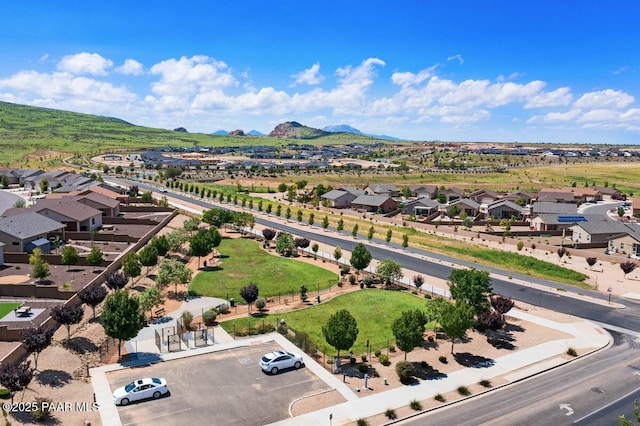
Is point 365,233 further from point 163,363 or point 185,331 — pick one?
point 163,363

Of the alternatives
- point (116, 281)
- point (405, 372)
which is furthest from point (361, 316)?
point (116, 281)

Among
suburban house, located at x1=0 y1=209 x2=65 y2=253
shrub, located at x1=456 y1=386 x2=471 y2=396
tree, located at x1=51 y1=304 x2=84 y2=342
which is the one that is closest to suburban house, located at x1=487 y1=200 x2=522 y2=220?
shrub, located at x1=456 y1=386 x2=471 y2=396

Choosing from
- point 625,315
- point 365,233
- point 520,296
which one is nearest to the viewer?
point 625,315

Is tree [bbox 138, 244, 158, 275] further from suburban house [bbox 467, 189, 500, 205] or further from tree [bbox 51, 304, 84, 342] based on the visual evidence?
suburban house [bbox 467, 189, 500, 205]

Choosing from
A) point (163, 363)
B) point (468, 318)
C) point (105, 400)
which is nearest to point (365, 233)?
point (468, 318)

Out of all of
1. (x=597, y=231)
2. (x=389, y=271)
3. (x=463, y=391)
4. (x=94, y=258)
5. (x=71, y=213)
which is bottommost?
(x=463, y=391)

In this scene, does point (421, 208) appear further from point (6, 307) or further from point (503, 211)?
point (6, 307)
